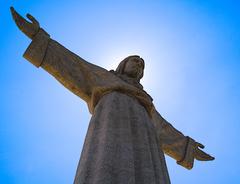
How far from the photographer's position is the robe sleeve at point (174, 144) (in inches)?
367

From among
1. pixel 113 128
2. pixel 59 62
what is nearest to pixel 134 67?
pixel 59 62

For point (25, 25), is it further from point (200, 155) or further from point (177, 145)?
point (200, 155)

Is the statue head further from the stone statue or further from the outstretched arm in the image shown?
the outstretched arm

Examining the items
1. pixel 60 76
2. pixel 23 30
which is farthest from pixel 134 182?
pixel 23 30


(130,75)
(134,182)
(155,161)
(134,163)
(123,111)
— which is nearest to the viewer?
(134,182)

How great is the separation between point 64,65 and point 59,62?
12cm

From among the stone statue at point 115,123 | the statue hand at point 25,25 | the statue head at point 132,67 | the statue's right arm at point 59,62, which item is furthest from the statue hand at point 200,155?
the statue hand at point 25,25

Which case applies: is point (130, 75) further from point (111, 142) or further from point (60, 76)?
point (111, 142)

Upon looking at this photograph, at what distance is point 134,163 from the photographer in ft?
18.0

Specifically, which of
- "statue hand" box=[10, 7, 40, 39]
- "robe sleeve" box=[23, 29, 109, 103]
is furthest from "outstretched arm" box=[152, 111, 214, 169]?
"statue hand" box=[10, 7, 40, 39]

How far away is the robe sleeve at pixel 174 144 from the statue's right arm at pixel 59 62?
1.84 m

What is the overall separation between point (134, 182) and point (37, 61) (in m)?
3.79

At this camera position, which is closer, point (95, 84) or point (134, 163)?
point (134, 163)

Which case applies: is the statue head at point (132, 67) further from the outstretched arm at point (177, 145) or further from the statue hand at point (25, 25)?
the statue hand at point (25, 25)
